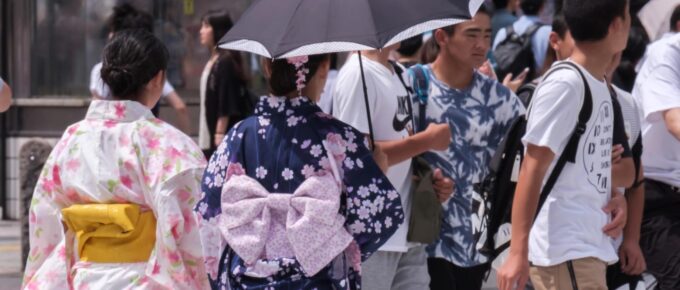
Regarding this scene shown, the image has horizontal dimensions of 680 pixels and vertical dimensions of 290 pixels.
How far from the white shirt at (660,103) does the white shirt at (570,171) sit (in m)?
1.20

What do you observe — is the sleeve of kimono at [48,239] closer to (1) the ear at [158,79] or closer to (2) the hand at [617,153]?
(1) the ear at [158,79]

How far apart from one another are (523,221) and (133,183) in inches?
52.2

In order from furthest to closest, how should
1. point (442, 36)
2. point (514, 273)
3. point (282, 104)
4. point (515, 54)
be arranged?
point (515, 54)
point (442, 36)
point (514, 273)
point (282, 104)

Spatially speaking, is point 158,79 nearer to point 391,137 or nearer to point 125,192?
point 125,192

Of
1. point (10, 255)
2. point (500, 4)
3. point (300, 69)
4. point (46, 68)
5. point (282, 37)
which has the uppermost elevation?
point (282, 37)

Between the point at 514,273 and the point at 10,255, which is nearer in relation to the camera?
the point at 514,273

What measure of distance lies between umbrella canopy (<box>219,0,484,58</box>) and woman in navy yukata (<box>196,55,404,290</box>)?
11cm

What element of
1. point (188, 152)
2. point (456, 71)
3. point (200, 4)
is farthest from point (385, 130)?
point (200, 4)

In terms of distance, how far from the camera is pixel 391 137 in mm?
5320

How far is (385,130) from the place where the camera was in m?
5.32

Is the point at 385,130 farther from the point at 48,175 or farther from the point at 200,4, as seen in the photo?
the point at 200,4

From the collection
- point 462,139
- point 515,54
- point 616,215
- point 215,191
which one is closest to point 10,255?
point 515,54

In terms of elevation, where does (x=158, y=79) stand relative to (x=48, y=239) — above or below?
above

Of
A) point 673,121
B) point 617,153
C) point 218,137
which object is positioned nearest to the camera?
point 617,153
